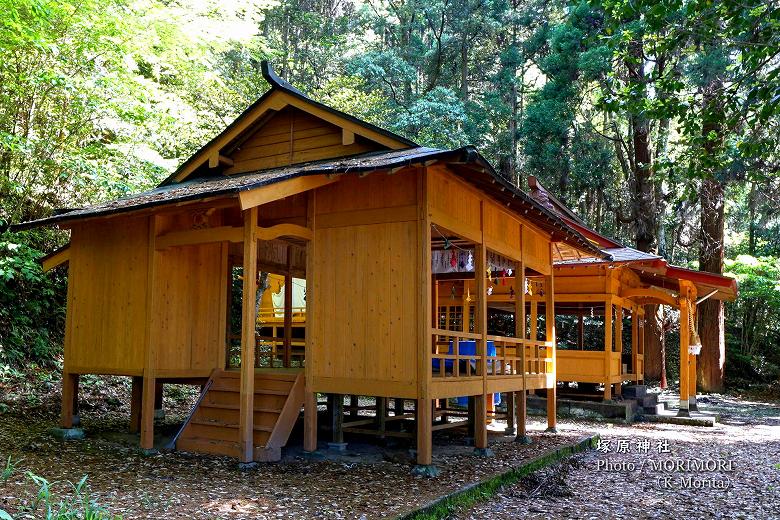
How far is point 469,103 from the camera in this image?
23.9 m

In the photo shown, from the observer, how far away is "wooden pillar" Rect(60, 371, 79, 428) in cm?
905

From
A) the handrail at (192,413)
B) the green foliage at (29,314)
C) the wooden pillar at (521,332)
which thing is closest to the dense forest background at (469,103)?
the green foliage at (29,314)

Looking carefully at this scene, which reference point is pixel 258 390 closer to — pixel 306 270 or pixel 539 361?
pixel 306 270

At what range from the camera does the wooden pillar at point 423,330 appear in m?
7.42

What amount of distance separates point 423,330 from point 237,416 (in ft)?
9.40

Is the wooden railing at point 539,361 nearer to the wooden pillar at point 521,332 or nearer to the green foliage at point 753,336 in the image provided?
the wooden pillar at point 521,332

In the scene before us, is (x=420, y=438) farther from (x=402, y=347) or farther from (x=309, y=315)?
(x=309, y=315)

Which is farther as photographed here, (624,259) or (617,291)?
(617,291)

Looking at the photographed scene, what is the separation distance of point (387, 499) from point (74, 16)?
967 centimetres

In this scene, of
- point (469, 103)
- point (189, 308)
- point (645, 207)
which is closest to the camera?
point (189, 308)

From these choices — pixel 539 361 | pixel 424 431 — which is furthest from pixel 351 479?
pixel 539 361

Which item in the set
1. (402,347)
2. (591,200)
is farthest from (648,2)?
(591,200)

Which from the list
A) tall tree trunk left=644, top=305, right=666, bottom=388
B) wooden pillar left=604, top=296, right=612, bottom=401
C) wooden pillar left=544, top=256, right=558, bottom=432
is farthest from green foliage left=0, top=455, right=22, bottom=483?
tall tree trunk left=644, top=305, right=666, bottom=388

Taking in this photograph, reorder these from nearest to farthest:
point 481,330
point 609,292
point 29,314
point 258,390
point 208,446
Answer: point 208,446 → point 258,390 → point 481,330 → point 29,314 → point 609,292
